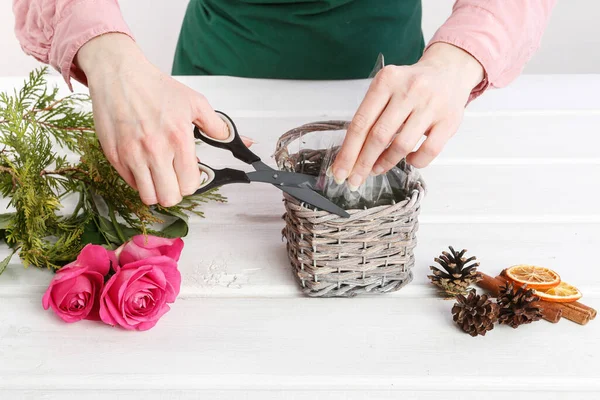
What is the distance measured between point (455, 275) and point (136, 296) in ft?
1.17

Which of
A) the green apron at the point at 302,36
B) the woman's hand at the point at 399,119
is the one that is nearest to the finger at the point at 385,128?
the woman's hand at the point at 399,119

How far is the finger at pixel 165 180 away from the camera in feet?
2.24

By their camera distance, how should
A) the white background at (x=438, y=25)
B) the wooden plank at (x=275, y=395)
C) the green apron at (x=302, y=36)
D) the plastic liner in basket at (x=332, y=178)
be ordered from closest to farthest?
the wooden plank at (x=275, y=395)
the plastic liner in basket at (x=332, y=178)
the green apron at (x=302, y=36)
the white background at (x=438, y=25)

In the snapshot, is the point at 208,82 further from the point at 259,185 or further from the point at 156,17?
the point at 156,17

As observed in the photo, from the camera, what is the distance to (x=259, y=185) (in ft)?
3.37

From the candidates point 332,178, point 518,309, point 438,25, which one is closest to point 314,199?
point 332,178

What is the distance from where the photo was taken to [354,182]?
2.37 ft

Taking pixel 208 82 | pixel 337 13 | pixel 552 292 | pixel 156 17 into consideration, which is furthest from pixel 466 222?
pixel 156 17

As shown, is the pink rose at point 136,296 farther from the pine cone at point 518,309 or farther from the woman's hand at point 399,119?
the pine cone at point 518,309

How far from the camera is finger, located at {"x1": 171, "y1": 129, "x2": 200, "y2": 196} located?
0.68 meters

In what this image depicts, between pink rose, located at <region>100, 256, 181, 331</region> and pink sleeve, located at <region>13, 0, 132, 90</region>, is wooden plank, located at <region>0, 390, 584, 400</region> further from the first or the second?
pink sleeve, located at <region>13, 0, 132, 90</region>

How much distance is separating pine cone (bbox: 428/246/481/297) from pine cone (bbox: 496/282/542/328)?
0.17 feet

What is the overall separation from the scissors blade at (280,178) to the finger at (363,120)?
0.06m

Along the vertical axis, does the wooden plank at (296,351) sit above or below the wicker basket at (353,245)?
below
